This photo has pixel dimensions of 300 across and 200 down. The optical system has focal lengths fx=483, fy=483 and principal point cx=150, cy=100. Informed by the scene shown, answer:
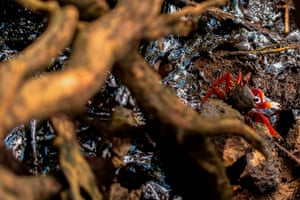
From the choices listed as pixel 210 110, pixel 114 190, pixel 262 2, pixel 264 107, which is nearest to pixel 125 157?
pixel 114 190

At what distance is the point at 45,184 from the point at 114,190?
0.44 m

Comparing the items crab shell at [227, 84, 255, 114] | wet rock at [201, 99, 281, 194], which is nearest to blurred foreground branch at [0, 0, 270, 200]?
wet rock at [201, 99, 281, 194]

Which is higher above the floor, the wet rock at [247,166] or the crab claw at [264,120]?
the crab claw at [264,120]

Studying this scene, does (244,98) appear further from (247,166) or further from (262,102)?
(247,166)

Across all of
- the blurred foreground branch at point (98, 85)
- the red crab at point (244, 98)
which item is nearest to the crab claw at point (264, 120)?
the red crab at point (244, 98)

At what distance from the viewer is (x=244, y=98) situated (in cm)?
250

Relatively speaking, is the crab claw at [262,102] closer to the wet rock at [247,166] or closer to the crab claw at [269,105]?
the crab claw at [269,105]

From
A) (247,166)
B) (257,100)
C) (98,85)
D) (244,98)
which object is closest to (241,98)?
(244,98)

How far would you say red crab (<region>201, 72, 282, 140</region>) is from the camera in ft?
8.19

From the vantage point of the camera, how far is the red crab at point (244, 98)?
2.50 metres

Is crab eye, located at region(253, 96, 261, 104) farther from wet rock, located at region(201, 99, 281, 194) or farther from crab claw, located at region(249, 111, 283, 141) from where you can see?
wet rock, located at region(201, 99, 281, 194)

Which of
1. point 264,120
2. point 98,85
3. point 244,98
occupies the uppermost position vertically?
point 98,85

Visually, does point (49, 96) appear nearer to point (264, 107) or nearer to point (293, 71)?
point (264, 107)

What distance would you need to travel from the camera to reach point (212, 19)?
9.21 feet
